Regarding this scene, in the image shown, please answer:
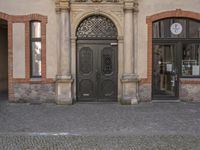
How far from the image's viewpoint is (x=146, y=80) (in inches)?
500

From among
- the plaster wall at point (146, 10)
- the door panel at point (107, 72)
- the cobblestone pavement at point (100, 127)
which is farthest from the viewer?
the door panel at point (107, 72)

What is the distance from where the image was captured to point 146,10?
1259 centimetres

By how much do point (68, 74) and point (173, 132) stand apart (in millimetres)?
5719

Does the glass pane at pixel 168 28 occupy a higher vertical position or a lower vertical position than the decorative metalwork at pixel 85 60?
higher

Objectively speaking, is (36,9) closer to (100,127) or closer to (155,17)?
(155,17)

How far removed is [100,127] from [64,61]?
4673 millimetres

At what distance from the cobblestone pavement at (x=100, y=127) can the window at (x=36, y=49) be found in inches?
60.6

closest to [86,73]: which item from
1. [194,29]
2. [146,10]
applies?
[146,10]

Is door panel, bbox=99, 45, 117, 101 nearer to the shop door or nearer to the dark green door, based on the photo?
the dark green door

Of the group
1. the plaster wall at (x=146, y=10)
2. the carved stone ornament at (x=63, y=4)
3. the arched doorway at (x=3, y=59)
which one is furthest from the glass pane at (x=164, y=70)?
the arched doorway at (x=3, y=59)

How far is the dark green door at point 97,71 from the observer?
12750 mm

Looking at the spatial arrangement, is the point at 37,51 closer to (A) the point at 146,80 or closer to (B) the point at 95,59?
(B) the point at 95,59

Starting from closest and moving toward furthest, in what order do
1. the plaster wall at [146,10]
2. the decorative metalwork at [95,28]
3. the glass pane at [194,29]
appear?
1. the plaster wall at [146,10]
2. the decorative metalwork at [95,28]
3. the glass pane at [194,29]

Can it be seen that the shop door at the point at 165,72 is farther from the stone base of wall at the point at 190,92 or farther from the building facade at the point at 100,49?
the stone base of wall at the point at 190,92
